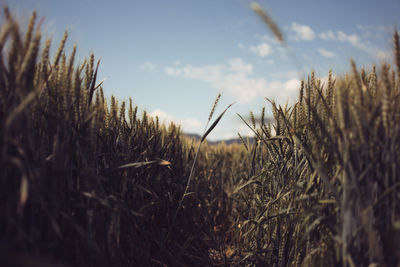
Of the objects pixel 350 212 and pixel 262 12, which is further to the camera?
pixel 262 12

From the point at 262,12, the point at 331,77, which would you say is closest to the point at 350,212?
the point at 331,77

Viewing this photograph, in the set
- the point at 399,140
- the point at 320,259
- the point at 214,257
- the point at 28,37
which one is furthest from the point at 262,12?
the point at 214,257

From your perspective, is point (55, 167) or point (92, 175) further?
A: point (92, 175)

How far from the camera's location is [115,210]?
3.89ft

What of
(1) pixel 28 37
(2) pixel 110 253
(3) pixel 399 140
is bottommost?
(2) pixel 110 253

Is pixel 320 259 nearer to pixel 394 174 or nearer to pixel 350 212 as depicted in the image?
pixel 350 212

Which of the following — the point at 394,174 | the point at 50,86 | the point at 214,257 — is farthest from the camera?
the point at 214,257

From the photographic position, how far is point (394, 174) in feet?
3.24

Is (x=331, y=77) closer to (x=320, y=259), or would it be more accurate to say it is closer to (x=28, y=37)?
Result: (x=320, y=259)

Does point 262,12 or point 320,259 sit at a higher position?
point 262,12

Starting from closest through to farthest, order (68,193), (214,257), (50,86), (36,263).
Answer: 1. (36,263)
2. (68,193)
3. (50,86)
4. (214,257)

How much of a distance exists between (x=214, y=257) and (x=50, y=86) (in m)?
2.04

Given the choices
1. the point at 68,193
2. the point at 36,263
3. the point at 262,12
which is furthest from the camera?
the point at 262,12

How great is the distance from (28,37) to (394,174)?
165cm
